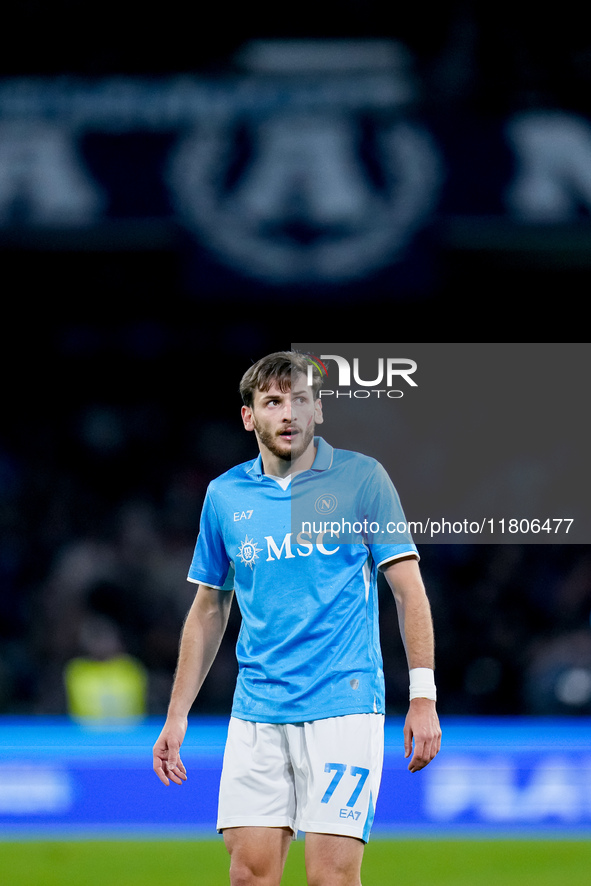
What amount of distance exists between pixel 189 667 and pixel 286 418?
34.1 inches

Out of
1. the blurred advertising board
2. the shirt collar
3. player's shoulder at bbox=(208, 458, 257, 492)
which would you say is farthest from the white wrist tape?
the blurred advertising board

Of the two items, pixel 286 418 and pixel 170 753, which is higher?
pixel 286 418

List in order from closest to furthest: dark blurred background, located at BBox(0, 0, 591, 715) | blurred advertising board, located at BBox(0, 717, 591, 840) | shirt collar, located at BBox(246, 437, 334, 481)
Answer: shirt collar, located at BBox(246, 437, 334, 481), blurred advertising board, located at BBox(0, 717, 591, 840), dark blurred background, located at BBox(0, 0, 591, 715)

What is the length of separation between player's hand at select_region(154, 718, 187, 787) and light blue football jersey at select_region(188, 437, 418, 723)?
0.22m

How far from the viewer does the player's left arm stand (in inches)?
131

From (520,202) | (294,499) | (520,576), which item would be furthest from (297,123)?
(294,499)

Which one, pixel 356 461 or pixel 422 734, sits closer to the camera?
pixel 422 734

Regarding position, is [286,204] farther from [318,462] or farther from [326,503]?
[326,503]

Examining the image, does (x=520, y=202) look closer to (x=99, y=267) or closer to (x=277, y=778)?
(x=99, y=267)

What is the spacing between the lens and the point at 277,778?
3.54 meters

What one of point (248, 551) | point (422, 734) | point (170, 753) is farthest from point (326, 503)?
point (170, 753)

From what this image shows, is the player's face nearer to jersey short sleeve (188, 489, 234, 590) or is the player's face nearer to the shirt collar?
the shirt collar

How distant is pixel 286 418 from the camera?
374 cm

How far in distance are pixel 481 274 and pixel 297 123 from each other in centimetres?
225
